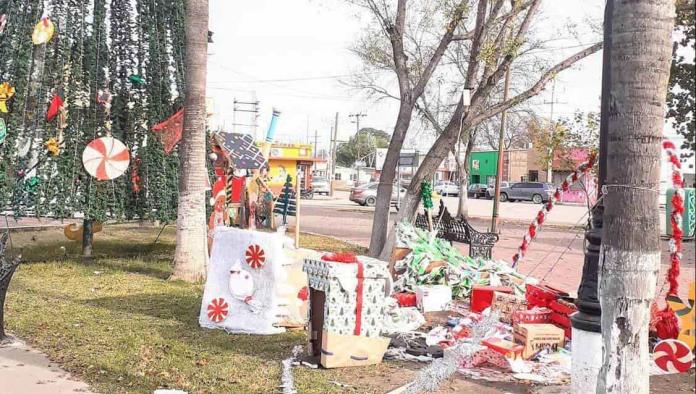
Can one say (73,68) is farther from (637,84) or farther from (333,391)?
(637,84)

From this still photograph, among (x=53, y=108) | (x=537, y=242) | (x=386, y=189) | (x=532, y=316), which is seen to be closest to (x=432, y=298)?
(x=532, y=316)

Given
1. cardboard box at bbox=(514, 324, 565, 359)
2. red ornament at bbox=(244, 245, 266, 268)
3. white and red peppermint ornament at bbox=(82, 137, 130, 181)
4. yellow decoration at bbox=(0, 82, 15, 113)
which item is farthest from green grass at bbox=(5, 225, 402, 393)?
yellow decoration at bbox=(0, 82, 15, 113)

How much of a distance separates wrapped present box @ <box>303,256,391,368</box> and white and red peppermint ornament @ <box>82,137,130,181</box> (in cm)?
676

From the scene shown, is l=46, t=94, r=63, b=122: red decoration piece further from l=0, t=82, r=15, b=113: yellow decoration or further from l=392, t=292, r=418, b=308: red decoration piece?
l=392, t=292, r=418, b=308: red decoration piece

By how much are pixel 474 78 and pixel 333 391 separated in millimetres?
9022

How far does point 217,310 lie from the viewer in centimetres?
732

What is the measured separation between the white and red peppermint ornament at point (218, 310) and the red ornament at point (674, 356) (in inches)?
194

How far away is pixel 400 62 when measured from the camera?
13.4 meters

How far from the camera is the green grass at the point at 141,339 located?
5.52m

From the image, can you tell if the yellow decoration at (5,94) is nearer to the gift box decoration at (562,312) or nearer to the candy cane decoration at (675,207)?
the gift box decoration at (562,312)

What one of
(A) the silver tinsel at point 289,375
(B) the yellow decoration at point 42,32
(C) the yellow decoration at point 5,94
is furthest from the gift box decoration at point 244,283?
(B) the yellow decoration at point 42,32

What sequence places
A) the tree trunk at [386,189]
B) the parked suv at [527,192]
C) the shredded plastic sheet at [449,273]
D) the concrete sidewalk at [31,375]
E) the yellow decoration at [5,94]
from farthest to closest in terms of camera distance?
the parked suv at [527,192] < the tree trunk at [386,189] < the yellow decoration at [5,94] < the shredded plastic sheet at [449,273] < the concrete sidewalk at [31,375]

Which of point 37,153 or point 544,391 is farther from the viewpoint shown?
point 37,153

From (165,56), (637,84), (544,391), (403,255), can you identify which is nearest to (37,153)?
(165,56)
